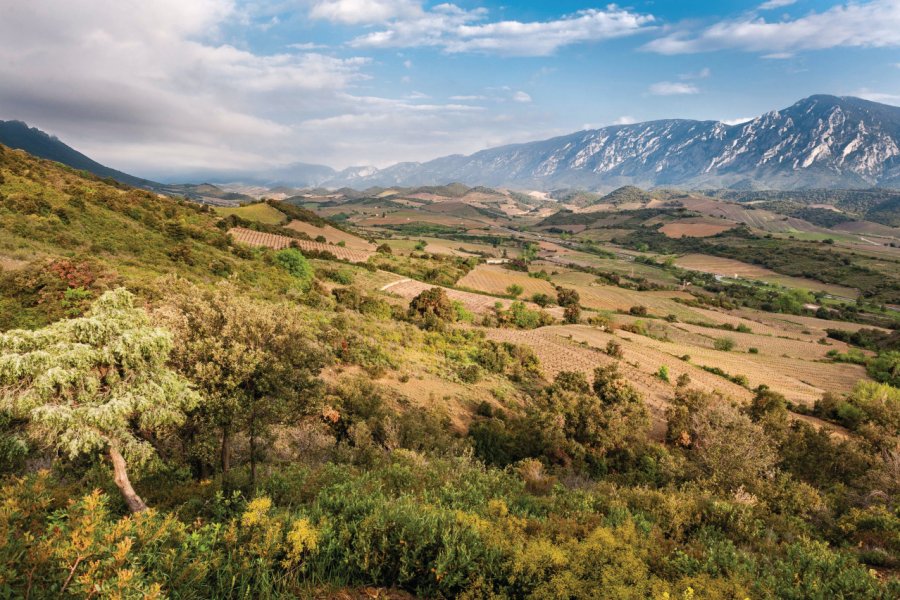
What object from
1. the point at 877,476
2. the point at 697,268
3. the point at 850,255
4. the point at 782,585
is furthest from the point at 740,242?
the point at 782,585

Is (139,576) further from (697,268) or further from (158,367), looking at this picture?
(697,268)

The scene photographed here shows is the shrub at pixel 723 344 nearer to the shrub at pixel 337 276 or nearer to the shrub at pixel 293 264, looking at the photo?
the shrub at pixel 337 276

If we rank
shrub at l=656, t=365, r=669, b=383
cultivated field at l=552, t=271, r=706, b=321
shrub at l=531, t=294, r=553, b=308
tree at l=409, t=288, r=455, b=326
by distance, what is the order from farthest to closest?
cultivated field at l=552, t=271, r=706, b=321
shrub at l=531, t=294, r=553, b=308
tree at l=409, t=288, r=455, b=326
shrub at l=656, t=365, r=669, b=383

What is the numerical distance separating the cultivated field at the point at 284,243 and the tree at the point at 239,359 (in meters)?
59.0

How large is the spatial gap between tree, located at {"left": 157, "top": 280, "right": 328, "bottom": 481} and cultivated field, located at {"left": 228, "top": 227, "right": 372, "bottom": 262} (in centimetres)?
5896

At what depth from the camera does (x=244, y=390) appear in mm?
11391

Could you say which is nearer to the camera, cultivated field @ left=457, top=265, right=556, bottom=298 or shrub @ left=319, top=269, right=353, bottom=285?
shrub @ left=319, top=269, right=353, bottom=285

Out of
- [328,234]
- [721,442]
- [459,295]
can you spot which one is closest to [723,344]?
[459,295]

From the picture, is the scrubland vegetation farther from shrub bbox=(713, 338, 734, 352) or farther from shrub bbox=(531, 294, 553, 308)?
shrub bbox=(531, 294, 553, 308)

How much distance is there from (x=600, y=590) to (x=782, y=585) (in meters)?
3.66

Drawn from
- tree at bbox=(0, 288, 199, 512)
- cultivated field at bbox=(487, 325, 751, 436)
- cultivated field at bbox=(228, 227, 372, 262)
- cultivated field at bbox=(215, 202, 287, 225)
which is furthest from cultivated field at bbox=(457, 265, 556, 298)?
tree at bbox=(0, 288, 199, 512)

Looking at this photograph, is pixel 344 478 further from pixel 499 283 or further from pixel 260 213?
pixel 260 213

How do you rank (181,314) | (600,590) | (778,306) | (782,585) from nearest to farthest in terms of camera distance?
(600,590)
(782,585)
(181,314)
(778,306)

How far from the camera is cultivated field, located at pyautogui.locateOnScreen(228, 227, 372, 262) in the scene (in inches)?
2660
